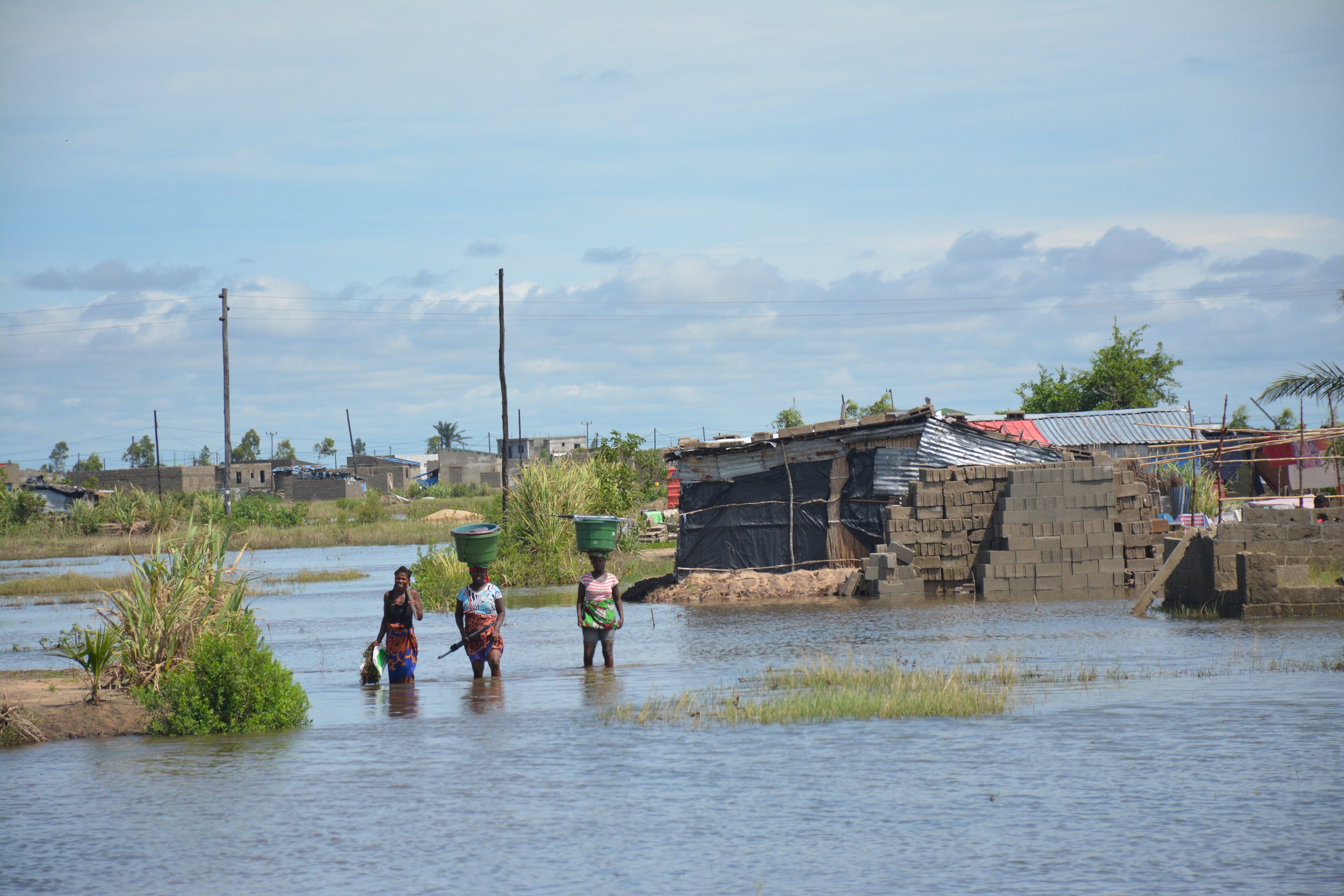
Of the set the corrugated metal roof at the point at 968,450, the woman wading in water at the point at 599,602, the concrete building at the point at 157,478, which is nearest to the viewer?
the woman wading in water at the point at 599,602

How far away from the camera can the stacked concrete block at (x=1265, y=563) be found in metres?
17.7

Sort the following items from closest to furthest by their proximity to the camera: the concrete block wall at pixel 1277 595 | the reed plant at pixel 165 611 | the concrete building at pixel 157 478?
1. the reed plant at pixel 165 611
2. the concrete block wall at pixel 1277 595
3. the concrete building at pixel 157 478

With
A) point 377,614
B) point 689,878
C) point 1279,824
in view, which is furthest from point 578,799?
point 377,614

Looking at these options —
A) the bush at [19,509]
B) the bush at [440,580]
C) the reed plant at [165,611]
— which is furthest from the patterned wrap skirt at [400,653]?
the bush at [19,509]

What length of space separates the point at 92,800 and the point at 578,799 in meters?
3.56

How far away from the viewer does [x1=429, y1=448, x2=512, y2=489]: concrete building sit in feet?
336

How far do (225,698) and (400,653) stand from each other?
8.37 feet

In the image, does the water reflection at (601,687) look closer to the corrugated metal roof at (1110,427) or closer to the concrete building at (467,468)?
the corrugated metal roof at (1110,427)

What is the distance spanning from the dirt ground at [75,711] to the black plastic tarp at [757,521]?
14356mm

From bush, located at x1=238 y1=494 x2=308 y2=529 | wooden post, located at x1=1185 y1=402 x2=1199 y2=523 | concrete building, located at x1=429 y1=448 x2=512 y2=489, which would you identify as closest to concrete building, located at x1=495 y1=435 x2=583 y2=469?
concrete building, located at x1=429 y1=448 x2=512 y2=489

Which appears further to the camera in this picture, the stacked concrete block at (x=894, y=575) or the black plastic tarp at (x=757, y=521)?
the black plastic tarp at (x=757, y=521)

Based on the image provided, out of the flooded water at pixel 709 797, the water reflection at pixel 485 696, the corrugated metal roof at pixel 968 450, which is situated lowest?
the flooded water at pixel 709 797

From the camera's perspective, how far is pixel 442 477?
10388cm

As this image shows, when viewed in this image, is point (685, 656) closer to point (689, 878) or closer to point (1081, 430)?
point (689, 878)
